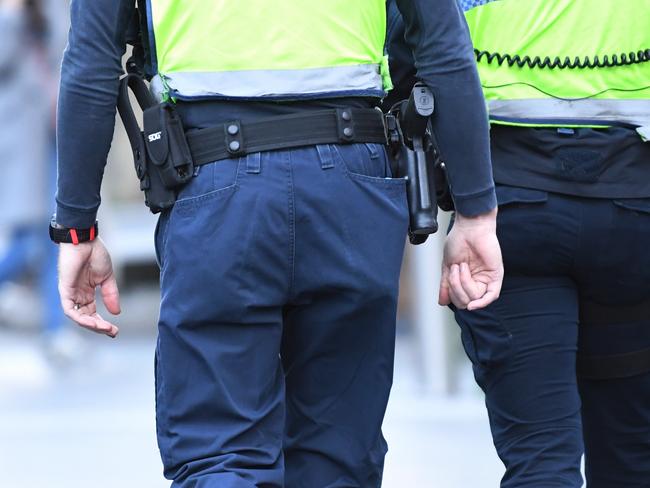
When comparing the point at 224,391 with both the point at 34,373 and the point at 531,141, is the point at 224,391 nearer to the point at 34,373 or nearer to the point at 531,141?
the point at 531,141

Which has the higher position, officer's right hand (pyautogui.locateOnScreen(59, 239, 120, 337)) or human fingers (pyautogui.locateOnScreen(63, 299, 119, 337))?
officer's right hand (pyautogui.locateOnScreen(59, 239, 120, 337))

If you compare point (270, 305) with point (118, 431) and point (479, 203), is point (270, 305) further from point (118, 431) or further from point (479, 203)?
point (118, 431)

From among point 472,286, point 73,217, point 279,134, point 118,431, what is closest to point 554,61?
point 472,286

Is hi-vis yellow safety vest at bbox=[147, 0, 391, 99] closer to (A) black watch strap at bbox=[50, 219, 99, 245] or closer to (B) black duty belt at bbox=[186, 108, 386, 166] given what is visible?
(B) black duty belt at bbox=[186, 108, 386, 166]

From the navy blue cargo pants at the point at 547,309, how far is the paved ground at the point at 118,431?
1973 millimetres

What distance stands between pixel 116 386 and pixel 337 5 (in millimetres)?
4760

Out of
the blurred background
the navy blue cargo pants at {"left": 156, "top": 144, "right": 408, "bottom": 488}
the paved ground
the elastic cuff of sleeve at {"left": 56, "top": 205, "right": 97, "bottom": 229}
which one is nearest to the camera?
the navy blue cargo pants at {"left": 156, "top": 144, "right": 408, "bottom": 488}

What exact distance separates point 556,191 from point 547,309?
248 mm

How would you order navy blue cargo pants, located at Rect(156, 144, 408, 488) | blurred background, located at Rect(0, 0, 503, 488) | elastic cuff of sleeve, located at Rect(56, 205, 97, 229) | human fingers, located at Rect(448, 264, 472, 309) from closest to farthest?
navy blue cargo pants, located at Rect(156, 144, 408, 488) < elastic cuff of sleeve, located at Rect(56, 205, 97, 229) < human fingers, located at Rect(448, 264, 472, 309) < blurred background, located at Rect(0, 0, 503, 488)

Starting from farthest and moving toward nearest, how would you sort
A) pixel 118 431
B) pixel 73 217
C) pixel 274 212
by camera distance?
pixel 118 431 → pixel 73 217 → pixel 274 212

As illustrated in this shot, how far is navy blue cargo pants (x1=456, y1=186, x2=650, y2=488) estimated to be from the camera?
9.91 ft

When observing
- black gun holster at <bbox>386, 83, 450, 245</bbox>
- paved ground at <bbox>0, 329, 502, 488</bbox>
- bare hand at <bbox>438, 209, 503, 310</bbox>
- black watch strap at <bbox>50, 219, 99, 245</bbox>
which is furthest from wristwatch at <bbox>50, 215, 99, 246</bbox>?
paved ground at <bbox>0, 329, 502, 488</bbox>

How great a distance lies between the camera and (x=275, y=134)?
2729 millimetres

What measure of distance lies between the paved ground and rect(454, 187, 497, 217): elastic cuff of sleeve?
2.30 meters
